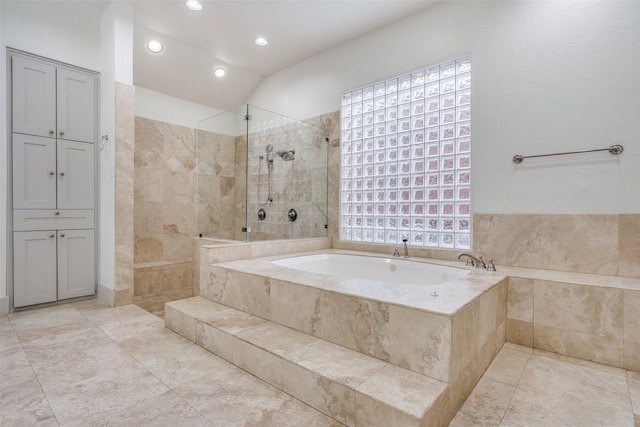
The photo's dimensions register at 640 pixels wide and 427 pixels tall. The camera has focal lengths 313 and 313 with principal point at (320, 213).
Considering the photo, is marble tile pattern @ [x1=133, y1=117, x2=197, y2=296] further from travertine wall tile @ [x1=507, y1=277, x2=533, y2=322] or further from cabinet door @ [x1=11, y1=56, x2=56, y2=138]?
travertine wall tile @ [x1=507, y1=277, x2=533, y2=322]

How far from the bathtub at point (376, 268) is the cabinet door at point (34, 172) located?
6.94 ft

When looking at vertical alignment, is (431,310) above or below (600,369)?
above

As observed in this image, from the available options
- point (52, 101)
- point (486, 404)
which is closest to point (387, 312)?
Answer: point (486, 404)

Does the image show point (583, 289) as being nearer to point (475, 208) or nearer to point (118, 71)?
point (475, 208)

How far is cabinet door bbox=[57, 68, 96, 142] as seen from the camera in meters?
2.84

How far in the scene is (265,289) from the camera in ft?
6.57

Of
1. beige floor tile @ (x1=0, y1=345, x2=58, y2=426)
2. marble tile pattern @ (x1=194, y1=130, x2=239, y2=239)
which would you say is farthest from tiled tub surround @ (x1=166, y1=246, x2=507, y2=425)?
marble tile pattern @ (x1=194, y1=130, x2=239, y2=239)

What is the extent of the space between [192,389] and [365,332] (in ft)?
2.91

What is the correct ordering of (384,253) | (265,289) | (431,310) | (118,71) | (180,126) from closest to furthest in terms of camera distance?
(431,310)
(265,289)
(118,71)
(384,253)
(180,126)

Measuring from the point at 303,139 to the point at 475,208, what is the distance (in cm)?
192

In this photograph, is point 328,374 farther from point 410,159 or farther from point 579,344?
point 410,159

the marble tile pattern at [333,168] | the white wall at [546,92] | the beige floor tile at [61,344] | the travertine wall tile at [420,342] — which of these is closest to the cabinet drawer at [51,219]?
the beige floor tile at [61,344]

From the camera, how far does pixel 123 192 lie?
2.85m

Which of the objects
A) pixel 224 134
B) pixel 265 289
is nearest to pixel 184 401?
pixel 265 289
